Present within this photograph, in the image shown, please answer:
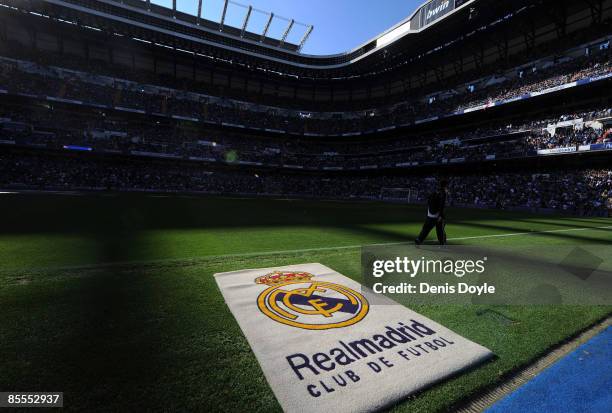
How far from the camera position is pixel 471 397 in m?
2.28

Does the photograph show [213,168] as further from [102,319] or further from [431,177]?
[102,319]

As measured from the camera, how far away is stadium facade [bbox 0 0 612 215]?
98.9 ft

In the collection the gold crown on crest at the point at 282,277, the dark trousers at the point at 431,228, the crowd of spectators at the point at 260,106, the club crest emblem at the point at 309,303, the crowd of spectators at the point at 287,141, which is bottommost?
the gold crown on crest at the point at 282,277

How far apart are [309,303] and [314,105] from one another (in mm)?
60239

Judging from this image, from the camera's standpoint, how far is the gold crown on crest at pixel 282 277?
456cm

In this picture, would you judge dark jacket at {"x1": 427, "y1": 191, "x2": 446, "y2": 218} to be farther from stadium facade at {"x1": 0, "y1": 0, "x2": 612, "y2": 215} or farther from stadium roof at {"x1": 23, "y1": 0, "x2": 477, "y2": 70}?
stadium roof at {"x1": 23, "y1": 0, "x2": 477, "y2": 70}

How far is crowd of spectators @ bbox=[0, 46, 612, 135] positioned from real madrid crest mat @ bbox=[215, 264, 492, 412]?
3683cm

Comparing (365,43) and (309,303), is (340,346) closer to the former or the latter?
(309,303)

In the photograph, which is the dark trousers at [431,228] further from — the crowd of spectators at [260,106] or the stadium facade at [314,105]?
the crowd of spectators at [260,106]

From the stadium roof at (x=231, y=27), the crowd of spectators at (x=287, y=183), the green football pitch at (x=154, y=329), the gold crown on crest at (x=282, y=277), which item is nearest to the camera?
the green football pitch at (x=154, y=329)

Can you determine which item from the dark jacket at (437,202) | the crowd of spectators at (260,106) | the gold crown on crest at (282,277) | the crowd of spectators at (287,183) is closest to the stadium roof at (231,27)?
the crowd of spectators at (260,106)

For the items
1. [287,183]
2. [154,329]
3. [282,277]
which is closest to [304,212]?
[282,277]

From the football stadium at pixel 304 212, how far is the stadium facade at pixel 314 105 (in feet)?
1.06

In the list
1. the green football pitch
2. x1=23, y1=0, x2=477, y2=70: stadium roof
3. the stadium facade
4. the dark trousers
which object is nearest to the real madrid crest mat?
the green football pitch
